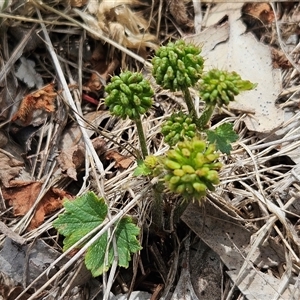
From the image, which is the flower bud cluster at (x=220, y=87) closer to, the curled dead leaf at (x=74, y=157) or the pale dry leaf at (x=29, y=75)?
the curled dead leaf at (x=74, y=157)

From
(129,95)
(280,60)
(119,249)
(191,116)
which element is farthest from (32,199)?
(280,60)

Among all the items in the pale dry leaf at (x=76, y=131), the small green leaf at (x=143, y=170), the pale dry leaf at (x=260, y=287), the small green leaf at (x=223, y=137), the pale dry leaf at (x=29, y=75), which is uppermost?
the pale dry leaf at (x=29, y=75)

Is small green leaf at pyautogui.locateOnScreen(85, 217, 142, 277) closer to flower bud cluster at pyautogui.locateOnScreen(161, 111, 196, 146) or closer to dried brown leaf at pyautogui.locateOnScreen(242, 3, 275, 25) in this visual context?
flower bud cluster at pyautogui.locateOnScreen(161, 111, 196, 146)

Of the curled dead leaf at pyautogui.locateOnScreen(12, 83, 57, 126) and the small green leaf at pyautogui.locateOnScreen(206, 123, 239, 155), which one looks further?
the curled dead leaf at pyautogui.locateOnScreen(12, 83, 57, 126)

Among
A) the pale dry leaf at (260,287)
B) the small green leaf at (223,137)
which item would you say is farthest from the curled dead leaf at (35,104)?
the pale dry leaf at (260,287)

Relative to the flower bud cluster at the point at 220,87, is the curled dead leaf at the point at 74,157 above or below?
below

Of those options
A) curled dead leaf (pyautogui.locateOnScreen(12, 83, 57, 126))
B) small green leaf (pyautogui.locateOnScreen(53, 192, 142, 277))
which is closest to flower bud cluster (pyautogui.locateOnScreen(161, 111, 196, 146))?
small green leaf (pyautogui.locateOnScreen(53, 192, 142, 277))
